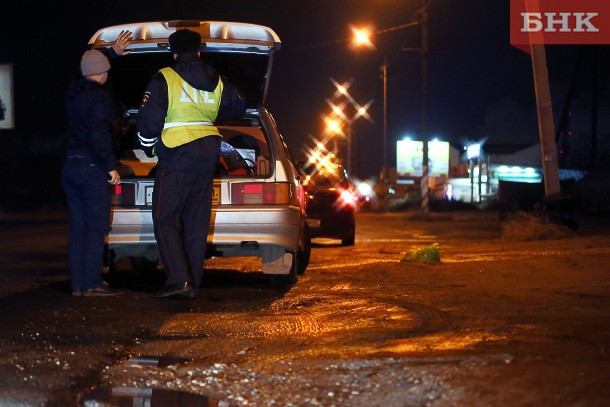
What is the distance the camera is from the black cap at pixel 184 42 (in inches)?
288

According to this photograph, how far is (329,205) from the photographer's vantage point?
1432 centimetres

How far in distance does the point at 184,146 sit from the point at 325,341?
2.47 meters

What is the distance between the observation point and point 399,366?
4590mm

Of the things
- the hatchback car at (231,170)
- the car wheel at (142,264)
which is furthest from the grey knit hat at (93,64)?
the car wheel at (142,264)

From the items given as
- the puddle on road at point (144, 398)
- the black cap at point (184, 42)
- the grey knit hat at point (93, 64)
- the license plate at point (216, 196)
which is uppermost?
the black cap at point (184, 42)

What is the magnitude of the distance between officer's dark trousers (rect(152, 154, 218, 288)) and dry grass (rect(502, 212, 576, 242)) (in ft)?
24.8

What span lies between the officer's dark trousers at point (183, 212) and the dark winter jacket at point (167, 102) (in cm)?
9

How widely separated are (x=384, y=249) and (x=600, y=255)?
4009mm

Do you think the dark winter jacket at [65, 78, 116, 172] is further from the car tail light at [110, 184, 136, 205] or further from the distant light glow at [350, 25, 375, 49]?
the distant light glow at [350, 25, 375, 49]

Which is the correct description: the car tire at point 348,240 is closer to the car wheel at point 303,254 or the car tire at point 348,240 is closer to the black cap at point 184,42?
the car wheel at point 303,254

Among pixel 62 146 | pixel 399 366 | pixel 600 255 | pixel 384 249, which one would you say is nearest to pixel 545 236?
pixel 384 249

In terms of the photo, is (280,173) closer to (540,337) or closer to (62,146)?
(540,337)

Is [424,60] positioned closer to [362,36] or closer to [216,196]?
[362,36]

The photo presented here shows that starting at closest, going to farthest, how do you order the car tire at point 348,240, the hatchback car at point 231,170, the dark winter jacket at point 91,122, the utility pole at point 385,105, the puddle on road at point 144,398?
the puddle on road at point 144,398
the dark winter jacket at point 91,122
the hatchback car at point 231,170
the car tire at point 348,240
the utility pole at point 385,105
